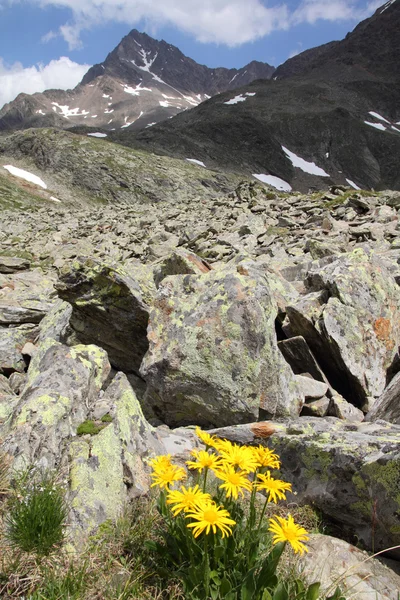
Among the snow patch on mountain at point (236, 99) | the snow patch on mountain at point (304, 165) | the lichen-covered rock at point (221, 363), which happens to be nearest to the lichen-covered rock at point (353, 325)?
the lichen-covered rock at point (221, 363)

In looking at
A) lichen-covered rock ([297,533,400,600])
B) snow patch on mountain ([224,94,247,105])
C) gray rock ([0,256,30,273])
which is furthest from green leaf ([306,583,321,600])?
snow patch on mountain ([224,94,247,105])

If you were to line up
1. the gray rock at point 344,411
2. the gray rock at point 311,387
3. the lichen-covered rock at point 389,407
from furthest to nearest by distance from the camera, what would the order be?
the gray rock at point 311,387 → the gray rock at point 344,411 → the lichen-covered rock at point 389,407

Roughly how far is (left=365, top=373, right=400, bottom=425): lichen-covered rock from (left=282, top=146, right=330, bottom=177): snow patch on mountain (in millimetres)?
150728

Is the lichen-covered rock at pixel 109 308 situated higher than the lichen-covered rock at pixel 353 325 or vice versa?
the lichen-covered rock at pixel 353 325

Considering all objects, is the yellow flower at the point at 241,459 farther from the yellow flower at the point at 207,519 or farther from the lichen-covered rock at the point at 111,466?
the lichen-covered rock at the point at 111,466

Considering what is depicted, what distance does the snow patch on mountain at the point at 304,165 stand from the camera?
146250 mm

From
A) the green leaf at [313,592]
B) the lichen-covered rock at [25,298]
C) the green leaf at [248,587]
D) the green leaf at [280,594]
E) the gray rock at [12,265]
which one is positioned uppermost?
the green leaf at [313,592]

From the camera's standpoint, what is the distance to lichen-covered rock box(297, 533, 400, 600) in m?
3.74

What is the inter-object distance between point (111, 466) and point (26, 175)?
361 feet

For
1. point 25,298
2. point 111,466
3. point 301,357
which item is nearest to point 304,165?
point 25,298

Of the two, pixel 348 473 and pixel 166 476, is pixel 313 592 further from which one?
pixel 348 473

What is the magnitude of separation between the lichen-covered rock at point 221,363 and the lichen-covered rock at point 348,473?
114 cm

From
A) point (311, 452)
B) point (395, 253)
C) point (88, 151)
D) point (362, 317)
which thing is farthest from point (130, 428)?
point (88, 151)

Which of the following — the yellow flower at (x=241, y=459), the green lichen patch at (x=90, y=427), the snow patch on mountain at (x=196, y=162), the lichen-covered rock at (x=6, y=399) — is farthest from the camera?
the snow patch on mountain at (x=196, y=162)
